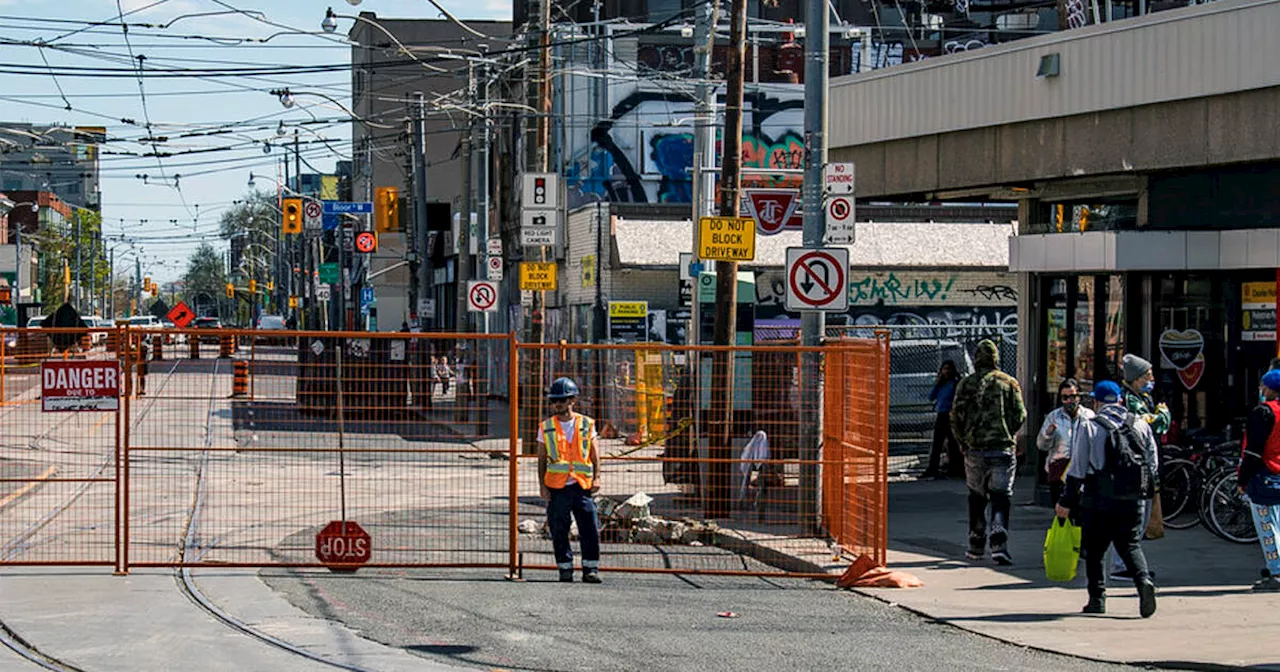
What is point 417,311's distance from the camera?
4056 cm

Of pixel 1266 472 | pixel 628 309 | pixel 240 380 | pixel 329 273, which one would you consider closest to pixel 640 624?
pixel 1266 472

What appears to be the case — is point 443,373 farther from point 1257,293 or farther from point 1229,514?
point 1257,293

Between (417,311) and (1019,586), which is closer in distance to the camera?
(1019,586)

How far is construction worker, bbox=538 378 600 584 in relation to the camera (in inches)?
489

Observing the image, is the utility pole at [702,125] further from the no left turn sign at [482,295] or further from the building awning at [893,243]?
the building awning at [893,243]

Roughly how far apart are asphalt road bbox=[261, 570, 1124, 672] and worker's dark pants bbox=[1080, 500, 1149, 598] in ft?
3.87

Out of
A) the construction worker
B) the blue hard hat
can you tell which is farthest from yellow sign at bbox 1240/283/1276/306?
the blue hard hat

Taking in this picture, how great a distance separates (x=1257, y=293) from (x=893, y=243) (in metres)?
19.9

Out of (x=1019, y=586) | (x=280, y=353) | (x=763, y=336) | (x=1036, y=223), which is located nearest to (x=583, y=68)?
(x=763, y=336)

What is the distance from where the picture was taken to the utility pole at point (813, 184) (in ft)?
48.6

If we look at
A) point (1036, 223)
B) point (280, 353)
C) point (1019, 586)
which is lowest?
point (1019, 586)

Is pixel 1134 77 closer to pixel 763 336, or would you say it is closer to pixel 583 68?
pixel 763 336

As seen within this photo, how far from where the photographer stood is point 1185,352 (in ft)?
53.8

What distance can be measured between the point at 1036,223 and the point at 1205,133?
4253mm
